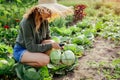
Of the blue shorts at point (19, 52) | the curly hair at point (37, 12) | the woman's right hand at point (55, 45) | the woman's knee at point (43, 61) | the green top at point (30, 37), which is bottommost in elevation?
the woman's knee at point (43, 61)

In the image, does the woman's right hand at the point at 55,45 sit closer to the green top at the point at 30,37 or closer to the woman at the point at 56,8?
the green top at the point at 30,37

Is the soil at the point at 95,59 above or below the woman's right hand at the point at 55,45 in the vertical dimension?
below

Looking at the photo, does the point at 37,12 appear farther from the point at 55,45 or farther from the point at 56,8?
the point at 55,45

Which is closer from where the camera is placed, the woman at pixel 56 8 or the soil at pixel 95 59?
the woman at pixel 56 8

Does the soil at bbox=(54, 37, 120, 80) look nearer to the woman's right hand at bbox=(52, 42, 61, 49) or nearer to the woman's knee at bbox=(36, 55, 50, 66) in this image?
the woman's knee at bbox=(36, 55, 50, 66)

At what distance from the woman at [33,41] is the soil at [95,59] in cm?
45

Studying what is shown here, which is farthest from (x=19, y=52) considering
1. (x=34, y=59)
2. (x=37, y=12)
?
(x=37, y=12)

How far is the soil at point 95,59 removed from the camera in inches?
181

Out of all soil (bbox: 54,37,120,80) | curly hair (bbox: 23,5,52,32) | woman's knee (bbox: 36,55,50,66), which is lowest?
soil (bbox: 54,37,120,80)

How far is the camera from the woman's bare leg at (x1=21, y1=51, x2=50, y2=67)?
4250mm

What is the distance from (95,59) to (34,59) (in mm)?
1490

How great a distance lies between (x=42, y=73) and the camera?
4270 mm

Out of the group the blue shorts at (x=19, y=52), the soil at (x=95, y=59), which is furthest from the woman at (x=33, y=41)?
the soil at (x=95, y=59)

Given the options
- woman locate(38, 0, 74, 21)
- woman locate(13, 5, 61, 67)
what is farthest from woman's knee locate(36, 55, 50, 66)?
woman locate(38, 0, 74, 21)
